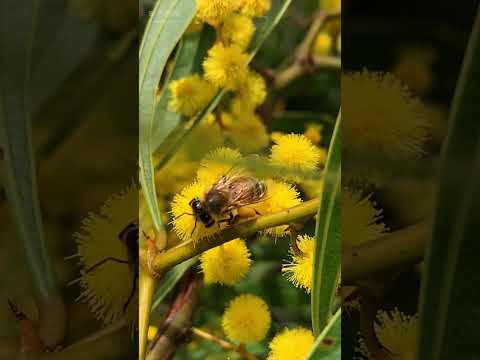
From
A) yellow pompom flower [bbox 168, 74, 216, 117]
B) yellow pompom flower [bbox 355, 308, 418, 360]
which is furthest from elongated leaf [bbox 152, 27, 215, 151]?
yellow pompom flower [bbox 355, 308, 418, 360]

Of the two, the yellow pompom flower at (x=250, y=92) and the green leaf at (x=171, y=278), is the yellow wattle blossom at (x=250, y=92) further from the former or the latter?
the green leaf at (x=171, y=278)

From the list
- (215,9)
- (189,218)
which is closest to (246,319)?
(189,218)

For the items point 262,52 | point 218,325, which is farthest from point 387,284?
point 262,52

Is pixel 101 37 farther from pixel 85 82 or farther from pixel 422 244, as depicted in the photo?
pixel 422 244

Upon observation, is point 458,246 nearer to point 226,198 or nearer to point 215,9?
point 226,198

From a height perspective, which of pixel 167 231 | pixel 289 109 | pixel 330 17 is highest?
pixel 330 17

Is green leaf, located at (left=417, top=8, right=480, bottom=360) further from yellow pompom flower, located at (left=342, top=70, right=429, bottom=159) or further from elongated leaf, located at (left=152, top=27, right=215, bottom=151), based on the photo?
elongated leaf, located at (left=152, top=27, right=215, bottom=151)

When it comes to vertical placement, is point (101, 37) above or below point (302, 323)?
above
